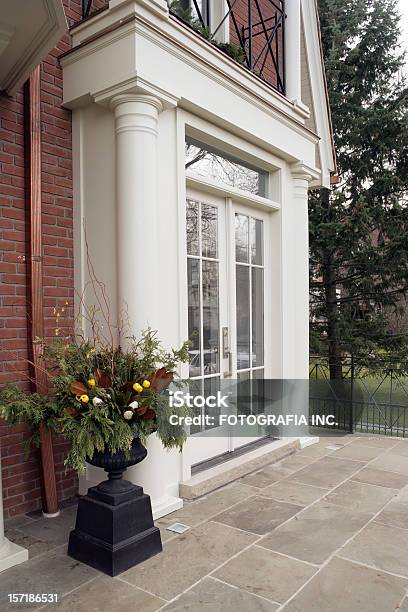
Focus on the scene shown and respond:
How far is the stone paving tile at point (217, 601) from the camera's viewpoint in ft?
6.29

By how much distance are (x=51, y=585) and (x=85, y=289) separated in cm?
167

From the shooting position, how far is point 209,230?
364 cm

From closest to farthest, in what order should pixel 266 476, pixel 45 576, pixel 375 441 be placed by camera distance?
pixel 45 576
pixel 266 476
pixel 375 441

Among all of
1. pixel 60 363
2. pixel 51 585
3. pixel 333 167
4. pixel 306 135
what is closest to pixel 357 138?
pixel 333 167

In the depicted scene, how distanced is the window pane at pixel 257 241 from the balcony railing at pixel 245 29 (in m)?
1.22

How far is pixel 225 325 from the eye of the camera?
12.4 ft

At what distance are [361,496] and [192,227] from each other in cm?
221

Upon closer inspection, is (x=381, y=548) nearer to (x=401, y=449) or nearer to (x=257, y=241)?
(x=401, y=449)

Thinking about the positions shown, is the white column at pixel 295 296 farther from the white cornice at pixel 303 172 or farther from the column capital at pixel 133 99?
the column capital at pixel 133 99

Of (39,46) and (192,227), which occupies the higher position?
(39,46)

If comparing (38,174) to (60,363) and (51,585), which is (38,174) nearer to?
(60,363)

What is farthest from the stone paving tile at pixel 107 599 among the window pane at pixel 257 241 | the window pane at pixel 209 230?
the window pane at pixel 257 241

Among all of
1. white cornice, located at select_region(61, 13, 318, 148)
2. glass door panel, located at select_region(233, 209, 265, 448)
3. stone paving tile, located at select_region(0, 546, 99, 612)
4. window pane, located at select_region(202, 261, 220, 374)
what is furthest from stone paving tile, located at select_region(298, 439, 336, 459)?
white cornice, located at select_region(61, 13, 318, 148)

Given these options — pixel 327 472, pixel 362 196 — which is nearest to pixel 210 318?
pixel 327 472
